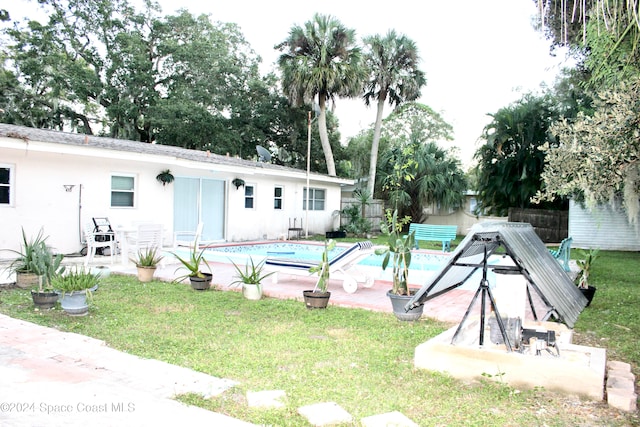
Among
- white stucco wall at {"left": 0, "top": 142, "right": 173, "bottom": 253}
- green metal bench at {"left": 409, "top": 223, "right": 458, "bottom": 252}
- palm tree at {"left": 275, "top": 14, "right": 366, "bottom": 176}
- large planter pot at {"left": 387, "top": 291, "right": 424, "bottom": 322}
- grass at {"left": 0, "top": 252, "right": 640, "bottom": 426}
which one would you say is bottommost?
grass at {"left": 0, "top": 252, "right": 640, "bottom": 426}

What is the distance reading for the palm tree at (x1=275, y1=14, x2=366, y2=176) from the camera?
2370 cm

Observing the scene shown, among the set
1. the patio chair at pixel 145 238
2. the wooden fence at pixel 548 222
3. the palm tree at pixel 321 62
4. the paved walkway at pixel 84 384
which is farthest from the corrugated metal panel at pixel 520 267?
the palm tree at pixel 321 62

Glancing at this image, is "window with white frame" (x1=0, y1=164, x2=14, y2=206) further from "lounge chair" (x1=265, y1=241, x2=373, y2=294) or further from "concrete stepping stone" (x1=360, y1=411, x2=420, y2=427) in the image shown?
"concrete stepping stone" (x1=360, y1=411, x2=420, y2=427)

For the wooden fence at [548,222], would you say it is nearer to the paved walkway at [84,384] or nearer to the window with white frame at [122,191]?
the window with white frame at [122,191]

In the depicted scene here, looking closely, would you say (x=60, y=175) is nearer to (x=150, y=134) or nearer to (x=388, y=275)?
(x=388, y=275)

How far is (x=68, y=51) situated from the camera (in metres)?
26.8

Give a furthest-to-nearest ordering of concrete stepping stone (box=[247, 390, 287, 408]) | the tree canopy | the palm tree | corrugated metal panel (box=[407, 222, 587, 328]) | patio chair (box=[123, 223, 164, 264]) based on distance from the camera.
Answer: the palm tree < patio chair (box=[123, 223, 164, 264]) < the tree canopy < corrugated metal panel (box=[407, 222, 587, 328]) < concrete stepping stone (box=[247, 390, 287, 408])

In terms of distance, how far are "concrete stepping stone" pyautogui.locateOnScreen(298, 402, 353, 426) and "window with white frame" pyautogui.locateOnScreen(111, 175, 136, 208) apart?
10855 mm

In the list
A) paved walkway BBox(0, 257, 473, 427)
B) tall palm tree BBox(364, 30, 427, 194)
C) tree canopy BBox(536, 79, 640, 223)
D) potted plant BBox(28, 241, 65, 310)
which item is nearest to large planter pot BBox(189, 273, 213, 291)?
potted plant BBox(28, 241, 65, 310)

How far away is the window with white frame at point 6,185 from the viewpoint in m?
10.6

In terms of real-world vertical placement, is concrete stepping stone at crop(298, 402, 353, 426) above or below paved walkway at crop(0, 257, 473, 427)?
below

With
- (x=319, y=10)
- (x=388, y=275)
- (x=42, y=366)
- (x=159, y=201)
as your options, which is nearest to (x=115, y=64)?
(x=319, y=10)

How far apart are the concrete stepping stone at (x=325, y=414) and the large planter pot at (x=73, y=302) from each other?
3861mm

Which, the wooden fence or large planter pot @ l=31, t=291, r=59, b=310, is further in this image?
the wooden fence
